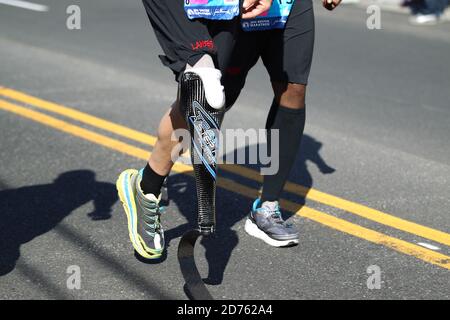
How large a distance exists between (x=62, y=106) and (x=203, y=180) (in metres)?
3.58

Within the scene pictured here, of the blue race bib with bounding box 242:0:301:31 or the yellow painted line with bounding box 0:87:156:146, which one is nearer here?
the blue race bib with bounding box 242:0:301:31

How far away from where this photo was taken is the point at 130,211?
4.20 m

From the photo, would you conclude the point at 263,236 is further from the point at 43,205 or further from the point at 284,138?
the point at 43,205

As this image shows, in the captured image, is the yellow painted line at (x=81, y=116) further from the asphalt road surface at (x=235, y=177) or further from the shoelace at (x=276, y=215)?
the shoelace at (x=276, y=215)

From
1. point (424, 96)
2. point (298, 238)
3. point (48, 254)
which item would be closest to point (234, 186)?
point (298, 238)

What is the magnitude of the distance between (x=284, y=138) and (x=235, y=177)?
1022mm

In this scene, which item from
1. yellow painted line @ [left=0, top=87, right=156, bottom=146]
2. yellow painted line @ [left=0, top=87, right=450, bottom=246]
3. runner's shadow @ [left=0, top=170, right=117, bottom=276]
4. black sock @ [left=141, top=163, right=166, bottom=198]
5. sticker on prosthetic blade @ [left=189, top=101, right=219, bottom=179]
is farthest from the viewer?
yellow painted line @ [left=0, top=87, right=156, bottom=146]

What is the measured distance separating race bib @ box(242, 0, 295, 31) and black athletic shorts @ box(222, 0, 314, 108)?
35 millimetres

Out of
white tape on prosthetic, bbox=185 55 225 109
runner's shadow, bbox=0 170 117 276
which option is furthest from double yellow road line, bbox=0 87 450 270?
white tape on prosthetic, bbox=185 55 225 109

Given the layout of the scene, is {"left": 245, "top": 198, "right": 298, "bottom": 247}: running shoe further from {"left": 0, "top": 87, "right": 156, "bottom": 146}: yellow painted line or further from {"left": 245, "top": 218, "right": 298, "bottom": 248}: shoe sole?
{"left": 0, "top": 87, "right": 156, "bottom": 146}: yellow painted line

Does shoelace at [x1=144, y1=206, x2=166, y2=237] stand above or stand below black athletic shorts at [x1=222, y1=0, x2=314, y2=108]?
below

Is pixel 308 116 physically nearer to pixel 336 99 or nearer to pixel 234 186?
pixel 336 99

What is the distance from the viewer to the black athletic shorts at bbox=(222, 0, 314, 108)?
4.10 metres

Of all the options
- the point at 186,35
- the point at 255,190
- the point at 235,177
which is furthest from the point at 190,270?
the point at 235,177
